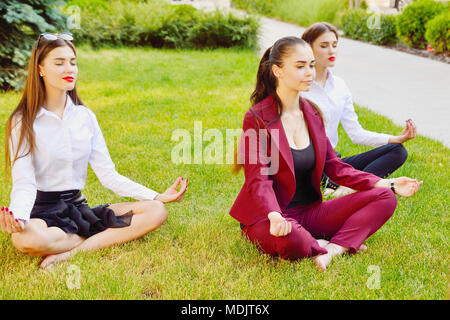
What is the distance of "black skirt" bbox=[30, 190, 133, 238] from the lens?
3.36 meters

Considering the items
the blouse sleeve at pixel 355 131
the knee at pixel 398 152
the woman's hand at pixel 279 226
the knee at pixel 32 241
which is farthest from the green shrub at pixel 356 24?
the knee at pixel 32 241

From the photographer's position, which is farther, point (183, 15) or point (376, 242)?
point (183, 15)

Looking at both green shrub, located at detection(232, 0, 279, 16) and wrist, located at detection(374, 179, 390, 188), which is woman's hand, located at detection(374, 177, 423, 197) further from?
green shrub, located at detection(232, 0, 279, 16)

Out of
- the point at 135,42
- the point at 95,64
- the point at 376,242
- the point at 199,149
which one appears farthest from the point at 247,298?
the point at 135,42

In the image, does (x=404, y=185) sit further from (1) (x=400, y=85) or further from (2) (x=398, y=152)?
(1) (x=400, y=85)

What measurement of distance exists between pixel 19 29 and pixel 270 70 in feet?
21.8

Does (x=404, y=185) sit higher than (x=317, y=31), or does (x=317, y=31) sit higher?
(x=317, y=31)

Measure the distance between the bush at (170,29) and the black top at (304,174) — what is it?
34.4ft

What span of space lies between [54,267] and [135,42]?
11.7 metres

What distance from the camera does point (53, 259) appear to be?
332 cm

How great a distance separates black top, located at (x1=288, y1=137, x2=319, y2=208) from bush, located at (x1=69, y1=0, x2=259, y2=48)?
10482 mm

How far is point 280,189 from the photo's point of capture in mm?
3434

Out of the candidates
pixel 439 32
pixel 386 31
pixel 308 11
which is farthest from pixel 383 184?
pixel 308 11
